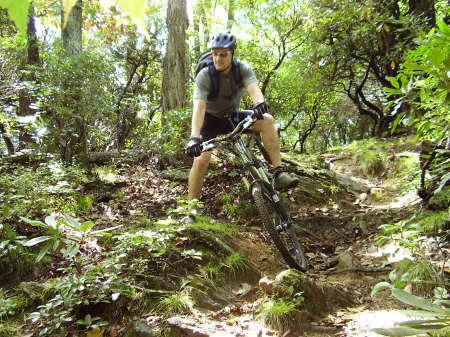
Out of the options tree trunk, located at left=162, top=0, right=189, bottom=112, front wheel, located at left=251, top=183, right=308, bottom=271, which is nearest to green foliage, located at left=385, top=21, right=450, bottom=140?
front wheel, located at left=251, top=183, right=308, bottom=271

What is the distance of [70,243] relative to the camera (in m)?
2.37

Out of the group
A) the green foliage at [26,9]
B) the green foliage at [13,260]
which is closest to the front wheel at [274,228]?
the green foliage at [13,260]

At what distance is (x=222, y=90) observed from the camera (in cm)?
388

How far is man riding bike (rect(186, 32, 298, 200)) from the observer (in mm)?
3607

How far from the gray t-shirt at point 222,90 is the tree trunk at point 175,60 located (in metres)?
3.15

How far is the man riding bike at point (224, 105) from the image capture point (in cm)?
361

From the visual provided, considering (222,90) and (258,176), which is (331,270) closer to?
(258,176)

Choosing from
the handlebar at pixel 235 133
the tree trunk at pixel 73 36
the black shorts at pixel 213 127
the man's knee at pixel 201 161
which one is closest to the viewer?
the handlebar at pixel 235 133

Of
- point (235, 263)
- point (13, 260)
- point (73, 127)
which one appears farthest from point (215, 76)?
point (73, 127)

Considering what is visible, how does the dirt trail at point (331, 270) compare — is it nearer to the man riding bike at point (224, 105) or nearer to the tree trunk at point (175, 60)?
the man riding bike at point (224, 105)

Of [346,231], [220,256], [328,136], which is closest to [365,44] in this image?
[346,231]

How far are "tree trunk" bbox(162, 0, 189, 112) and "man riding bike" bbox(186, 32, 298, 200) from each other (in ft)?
10.2

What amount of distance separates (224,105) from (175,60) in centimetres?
363

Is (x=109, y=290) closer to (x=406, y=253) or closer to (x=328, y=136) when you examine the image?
(x=406, y=253)
